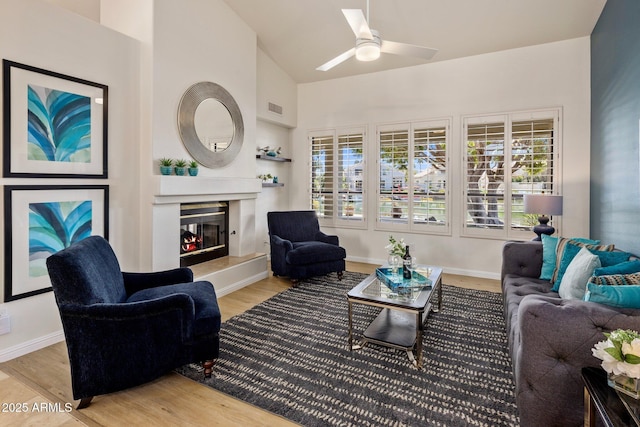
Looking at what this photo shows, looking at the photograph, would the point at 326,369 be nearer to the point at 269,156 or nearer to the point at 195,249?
the point at 195,249

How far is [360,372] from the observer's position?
7.82ft

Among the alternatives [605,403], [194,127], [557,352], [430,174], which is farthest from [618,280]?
[194,127]

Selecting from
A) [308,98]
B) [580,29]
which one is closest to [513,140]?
[580,29]

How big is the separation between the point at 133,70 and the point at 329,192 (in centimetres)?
352

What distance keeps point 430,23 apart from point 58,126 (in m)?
4.25

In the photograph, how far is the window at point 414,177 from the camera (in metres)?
5.06

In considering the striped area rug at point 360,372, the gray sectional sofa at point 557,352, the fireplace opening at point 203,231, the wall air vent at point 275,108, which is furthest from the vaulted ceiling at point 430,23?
the gray sectional sofa at point 557,352

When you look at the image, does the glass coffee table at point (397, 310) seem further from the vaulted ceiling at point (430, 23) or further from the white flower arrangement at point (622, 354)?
the vaulted ceiling at point (430, 23)

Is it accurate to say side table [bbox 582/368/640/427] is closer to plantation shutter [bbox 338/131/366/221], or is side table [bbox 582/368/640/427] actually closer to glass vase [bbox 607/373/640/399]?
glass vase [bbox 607/373/640/399]

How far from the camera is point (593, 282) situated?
1.92 metres


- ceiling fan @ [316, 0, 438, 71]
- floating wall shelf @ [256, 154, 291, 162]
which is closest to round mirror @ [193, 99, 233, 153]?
floating wall shelf @ [256, 154, 291, 162]

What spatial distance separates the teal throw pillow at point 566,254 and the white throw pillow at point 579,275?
0.28 metres

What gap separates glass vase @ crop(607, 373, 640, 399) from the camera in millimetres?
1248

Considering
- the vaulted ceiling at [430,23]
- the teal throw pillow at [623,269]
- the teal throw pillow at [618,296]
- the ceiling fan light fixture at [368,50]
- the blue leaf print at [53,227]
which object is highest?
the vaulted ceiling at [430,23]
